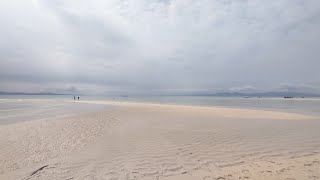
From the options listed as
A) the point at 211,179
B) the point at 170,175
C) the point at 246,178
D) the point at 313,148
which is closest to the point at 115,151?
the point at 170,175

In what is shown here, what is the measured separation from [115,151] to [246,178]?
5.21 m

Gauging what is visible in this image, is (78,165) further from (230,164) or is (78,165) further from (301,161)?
(301,161)

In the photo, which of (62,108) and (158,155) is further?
(62,108)

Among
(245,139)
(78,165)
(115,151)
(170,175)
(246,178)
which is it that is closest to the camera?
(246,178)

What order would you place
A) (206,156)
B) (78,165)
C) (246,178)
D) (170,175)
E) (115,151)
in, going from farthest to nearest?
(115,151)
(206,156)
(78,165)
(170,175)
(246,178)

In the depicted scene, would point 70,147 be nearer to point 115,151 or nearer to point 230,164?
point 115,151

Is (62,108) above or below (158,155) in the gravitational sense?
above

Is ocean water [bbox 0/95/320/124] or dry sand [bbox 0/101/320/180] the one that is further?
ocean water [bbox 0/95/320/124]

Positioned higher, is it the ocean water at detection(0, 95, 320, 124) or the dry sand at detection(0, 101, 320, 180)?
the ocean water at detection(0, 95, 320, 124)

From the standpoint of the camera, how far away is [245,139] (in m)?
11.4

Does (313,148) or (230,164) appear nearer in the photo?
(230,164)

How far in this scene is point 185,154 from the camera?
885 centimetres

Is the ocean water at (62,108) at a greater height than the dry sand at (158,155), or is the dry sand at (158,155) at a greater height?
the ocean water at (62,108)

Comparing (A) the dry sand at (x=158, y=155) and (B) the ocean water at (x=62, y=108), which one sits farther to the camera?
(B) the ocean water at (x=62, y=108)
